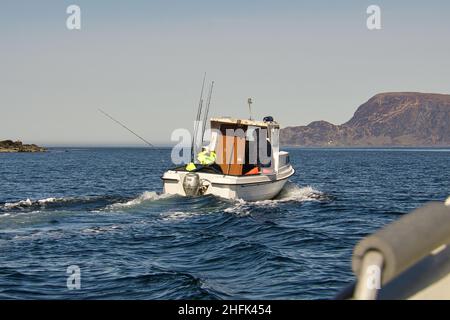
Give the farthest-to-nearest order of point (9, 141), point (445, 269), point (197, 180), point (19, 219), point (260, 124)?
point (9, 141) → point (260, 124) → point (197, 180) → point (19, 219) → point (445, 269)

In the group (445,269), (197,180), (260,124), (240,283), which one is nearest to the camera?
(445,269)

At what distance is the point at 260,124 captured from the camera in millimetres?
26016

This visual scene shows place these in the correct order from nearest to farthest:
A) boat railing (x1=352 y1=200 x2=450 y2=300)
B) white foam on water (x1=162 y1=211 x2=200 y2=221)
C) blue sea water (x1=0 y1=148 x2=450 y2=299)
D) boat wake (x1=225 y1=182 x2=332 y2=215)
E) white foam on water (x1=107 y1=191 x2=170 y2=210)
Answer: boat railing (x1=352 y1=200 x2=450 y2=300), blue sea water (x1=0 y1=148 x2=450 y2=299), white foam on water (x1=162 y1=211 x2=200 y2=221), boat wake (x1=225 y1=182 x2=332 y2=215), white foam on water (x1=107 y1=191 x2=170 y2=210)

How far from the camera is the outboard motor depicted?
74.1ft

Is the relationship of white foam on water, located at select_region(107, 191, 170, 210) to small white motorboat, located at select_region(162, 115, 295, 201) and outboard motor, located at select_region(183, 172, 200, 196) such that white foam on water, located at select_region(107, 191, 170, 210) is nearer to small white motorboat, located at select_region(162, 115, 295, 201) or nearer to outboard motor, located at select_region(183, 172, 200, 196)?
small white motorboat, located at select_region(162, 115, 295, 201)

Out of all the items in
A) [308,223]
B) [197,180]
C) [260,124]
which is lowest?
[308,223]

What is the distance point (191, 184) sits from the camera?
22.6 meters

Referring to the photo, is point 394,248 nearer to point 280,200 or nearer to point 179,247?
point 179,247

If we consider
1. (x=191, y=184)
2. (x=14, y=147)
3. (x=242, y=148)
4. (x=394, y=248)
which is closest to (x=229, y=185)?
(x=191, y=184)

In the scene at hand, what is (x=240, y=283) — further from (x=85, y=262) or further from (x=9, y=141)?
(x=9, y=141)

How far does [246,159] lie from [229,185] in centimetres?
438

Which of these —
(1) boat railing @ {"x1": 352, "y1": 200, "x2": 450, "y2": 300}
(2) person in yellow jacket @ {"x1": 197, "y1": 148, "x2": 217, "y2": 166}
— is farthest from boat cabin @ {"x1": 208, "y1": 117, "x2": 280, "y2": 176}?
(1) boat railing @ {"x1": 352, "y1": 200, "x2": 450, "y2": 300}

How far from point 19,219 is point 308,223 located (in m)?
10.6
